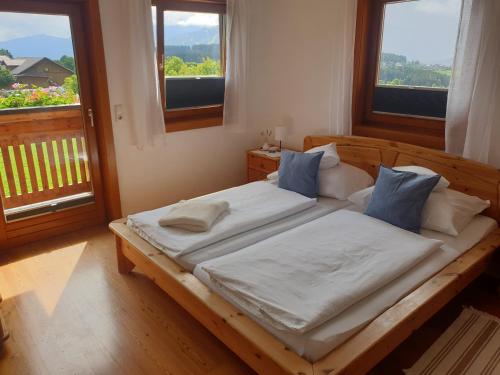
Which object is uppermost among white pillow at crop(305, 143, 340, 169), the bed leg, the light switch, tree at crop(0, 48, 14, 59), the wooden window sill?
tree at crop(0, 48, 14, 59)

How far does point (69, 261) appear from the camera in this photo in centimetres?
294

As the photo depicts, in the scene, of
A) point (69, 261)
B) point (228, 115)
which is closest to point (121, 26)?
point (228, 115)

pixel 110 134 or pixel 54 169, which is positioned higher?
pixel 110 134

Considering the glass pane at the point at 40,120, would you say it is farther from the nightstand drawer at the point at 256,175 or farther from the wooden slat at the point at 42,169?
the nightstand drawer at the point at 256,175

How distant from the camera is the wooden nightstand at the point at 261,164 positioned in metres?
3.70

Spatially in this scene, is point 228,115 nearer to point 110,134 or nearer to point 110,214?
point 110,134

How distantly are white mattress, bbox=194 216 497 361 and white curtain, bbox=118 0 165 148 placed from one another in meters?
1.82

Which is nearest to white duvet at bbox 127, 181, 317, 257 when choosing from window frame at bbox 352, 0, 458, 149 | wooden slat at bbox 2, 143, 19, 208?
window frame at bbox 352, 0, 458, 149

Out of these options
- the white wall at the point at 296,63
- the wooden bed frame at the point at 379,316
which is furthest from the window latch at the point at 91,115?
the white wall at the point at 296,63

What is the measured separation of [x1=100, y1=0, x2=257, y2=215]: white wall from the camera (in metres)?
3.20

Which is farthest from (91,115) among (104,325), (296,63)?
(296,63)

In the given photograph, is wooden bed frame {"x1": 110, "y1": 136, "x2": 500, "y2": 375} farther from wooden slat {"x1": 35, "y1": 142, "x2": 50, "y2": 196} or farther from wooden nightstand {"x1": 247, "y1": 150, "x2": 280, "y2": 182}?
wooden slat {"x1": 35, "y1": 142, "x2": 50, "y2": 196}

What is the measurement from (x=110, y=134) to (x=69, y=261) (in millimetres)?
1123

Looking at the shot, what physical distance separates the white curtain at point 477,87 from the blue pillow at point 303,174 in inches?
38.0
